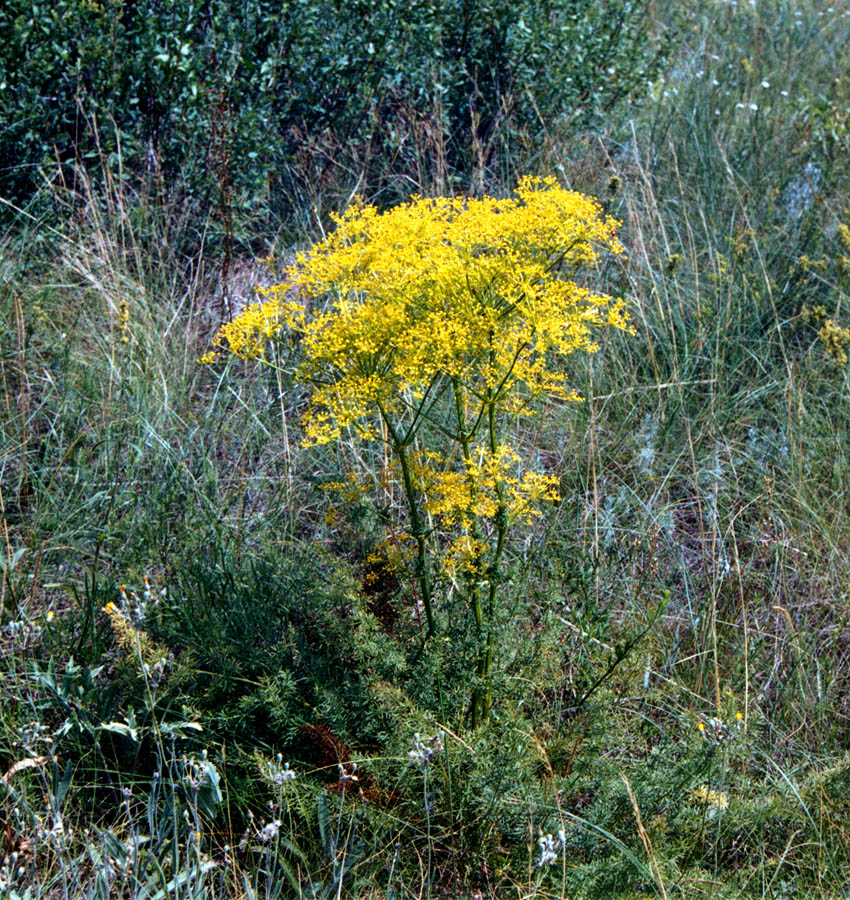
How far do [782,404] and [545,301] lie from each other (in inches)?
82.6

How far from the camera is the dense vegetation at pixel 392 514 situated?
217 centimetres

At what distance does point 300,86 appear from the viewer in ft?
16.4

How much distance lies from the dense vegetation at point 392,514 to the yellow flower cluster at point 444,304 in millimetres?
86

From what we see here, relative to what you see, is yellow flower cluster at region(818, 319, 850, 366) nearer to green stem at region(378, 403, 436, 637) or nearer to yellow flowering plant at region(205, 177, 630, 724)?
yellow flowering plant at region(205, 177, 630, 724)

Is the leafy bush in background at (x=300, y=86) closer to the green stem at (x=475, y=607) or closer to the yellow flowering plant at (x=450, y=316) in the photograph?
the yellow flowering plant at (x=450, y=316)

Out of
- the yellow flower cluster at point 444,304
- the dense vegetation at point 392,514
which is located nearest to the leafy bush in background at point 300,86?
the dense vegetation at point 392,514

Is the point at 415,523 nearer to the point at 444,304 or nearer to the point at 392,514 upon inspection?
the point at 444,304

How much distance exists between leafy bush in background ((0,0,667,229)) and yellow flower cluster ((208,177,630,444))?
2045 millimetres

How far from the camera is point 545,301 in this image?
191 centimetres

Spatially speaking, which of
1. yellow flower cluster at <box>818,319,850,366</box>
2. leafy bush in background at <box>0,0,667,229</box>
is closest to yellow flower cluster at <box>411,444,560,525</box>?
yellow flower cluster at <box>818,319,850,366</box>

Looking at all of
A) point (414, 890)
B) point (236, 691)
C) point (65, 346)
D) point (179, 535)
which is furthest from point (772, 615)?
point (65, 346)

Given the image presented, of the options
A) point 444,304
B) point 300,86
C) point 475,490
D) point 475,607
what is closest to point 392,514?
point 475,607

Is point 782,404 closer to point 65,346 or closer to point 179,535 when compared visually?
point 179,535

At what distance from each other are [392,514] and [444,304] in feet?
4.35
